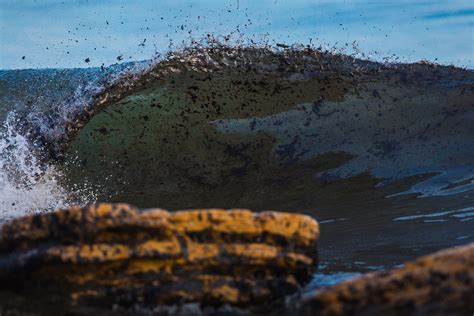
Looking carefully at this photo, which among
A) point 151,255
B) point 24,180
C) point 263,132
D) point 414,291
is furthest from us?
point 263,132

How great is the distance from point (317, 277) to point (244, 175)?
14.5ft

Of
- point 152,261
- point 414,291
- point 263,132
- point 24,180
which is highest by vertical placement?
point 263,132

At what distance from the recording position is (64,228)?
10.6 feet

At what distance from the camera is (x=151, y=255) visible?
3232mm

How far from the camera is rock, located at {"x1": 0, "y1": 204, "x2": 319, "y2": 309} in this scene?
3217 mm

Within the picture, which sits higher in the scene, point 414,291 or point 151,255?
point 151,255

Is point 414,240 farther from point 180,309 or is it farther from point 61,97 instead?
point 61,97

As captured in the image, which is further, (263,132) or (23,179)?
(263,132)

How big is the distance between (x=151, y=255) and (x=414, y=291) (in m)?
1.21

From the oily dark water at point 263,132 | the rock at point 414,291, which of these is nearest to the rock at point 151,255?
the rock at point 414,291

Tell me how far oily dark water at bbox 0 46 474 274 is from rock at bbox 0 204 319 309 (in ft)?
12.7

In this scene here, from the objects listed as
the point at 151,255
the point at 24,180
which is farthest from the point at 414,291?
the point at 24,180

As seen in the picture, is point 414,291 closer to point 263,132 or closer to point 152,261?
point 152,261

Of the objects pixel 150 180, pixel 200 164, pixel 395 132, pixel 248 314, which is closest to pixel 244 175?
pixel 200 164
